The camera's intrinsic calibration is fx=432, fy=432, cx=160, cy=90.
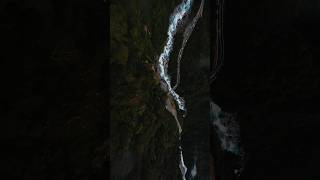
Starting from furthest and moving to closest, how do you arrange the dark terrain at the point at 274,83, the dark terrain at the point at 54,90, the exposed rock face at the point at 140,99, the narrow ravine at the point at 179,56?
the dark terrain at the point at 274,83
the narrow ravine at the point at 179,56
the exposed rock face at the point at 140,99
the dark terrain at the point at 54,90

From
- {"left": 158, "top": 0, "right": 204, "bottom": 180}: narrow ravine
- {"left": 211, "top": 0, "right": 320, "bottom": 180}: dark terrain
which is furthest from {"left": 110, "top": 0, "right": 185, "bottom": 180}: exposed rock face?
{"left": 211, "top": 0, "right": 320, "bottom": 180}: dark terrain

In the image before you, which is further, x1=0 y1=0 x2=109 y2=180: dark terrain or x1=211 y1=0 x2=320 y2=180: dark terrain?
x1=211 y1=0 x2=320 y2=180: dark terrain

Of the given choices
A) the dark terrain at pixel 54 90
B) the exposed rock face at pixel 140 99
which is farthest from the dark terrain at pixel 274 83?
the dark terrain at pixel 54 90

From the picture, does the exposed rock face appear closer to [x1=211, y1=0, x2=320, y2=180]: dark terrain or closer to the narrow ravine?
the narrow ravine

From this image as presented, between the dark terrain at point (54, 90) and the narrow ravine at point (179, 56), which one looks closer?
the dark terrain at point (54, 90)

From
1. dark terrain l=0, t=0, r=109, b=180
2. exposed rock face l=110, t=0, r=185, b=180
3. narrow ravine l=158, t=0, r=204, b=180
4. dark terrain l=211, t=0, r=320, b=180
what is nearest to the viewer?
dark terrain l=0, t=0, r=109, b=180

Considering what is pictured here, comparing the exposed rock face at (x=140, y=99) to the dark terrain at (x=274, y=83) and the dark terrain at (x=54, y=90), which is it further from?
the dark terrain at (x=274, y=83)

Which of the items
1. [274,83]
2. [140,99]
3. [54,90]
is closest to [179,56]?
[140,99]

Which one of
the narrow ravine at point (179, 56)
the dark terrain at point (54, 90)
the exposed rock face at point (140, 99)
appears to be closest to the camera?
the dark terrain at point (54, 90)

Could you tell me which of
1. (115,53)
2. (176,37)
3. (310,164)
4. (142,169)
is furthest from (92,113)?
(310,164)

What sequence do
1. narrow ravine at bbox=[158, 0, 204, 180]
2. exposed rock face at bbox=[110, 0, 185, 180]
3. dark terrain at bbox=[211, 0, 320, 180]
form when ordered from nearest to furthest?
exposed rock face at bbox=[110, 0, 185, 180] < narrow ravine at bbox=[158, 0, 204, 180] < dark terrain at bbox=[211, 0, 320, 180]

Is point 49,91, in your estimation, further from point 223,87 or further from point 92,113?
point 223,87
